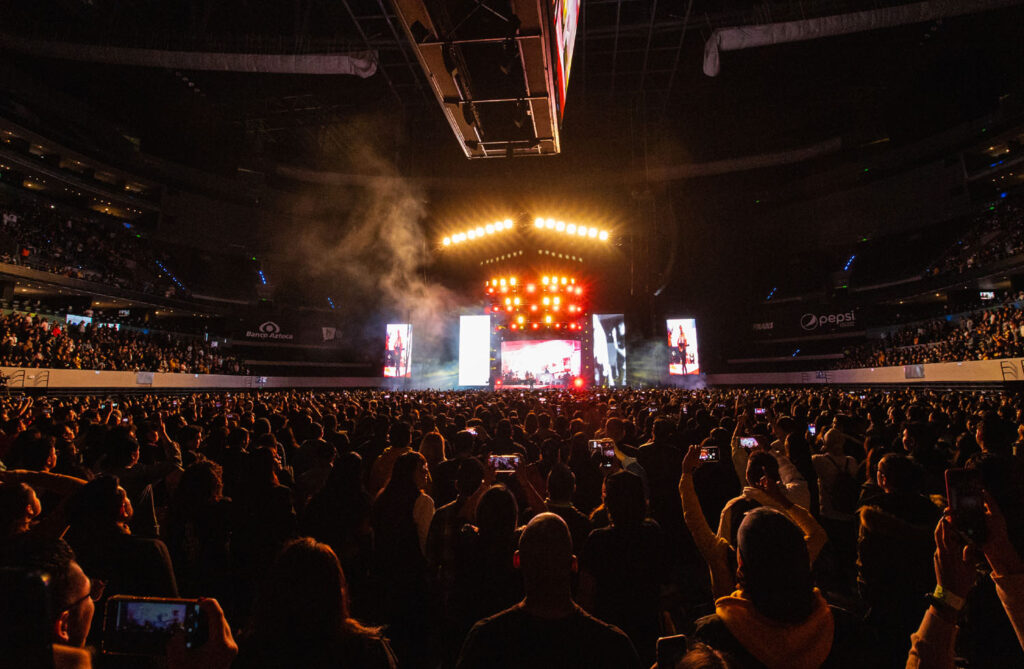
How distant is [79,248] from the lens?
2559 centimetres

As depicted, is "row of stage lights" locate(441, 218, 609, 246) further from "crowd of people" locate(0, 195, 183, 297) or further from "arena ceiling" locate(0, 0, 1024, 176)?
"crowd of people" locate(0, 195, 183, 297)

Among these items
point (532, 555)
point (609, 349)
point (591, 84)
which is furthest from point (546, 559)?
point (609, 349)

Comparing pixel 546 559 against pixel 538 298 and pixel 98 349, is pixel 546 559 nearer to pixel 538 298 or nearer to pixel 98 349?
pixel 538 298

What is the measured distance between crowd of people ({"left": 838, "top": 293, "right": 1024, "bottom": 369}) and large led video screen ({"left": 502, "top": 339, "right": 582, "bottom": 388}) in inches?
636

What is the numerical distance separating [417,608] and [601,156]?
90.3ft

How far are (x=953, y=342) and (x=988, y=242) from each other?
6.55 m

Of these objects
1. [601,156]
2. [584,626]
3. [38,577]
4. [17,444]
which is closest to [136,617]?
[38,577]


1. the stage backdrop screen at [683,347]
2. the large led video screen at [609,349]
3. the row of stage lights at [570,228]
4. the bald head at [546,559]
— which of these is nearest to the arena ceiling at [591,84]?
the row of stage lights at [570,228]

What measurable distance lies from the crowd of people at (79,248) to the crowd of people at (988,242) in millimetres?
42773

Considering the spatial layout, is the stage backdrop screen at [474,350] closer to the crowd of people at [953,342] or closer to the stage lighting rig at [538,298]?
the stage lighting rig at [538,298]

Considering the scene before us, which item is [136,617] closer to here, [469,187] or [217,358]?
Answer: [469,187]

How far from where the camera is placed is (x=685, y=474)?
3.19 meters

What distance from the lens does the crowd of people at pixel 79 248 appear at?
72.1 feet

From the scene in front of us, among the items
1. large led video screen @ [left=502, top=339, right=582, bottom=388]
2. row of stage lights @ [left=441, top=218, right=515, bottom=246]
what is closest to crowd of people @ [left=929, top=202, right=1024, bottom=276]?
large led video screen @ [left=502, top=339, right=582, bottom=388]
